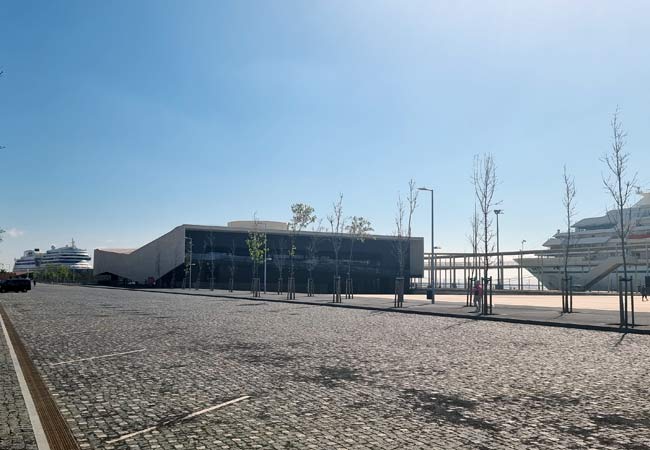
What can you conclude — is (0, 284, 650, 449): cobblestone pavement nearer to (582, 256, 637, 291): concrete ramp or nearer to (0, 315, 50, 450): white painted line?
(0, 315, 50, 450): white painted line

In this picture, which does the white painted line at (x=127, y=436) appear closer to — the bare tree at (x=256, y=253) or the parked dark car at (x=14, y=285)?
the bare tree at (x=256, y=253)

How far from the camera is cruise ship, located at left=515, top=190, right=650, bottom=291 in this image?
275ft

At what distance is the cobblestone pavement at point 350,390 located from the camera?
5.95 m

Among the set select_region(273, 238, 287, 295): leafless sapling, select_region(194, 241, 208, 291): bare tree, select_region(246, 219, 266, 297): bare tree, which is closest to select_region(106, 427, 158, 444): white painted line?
select_region(246, 219, 266, 297): bare tree

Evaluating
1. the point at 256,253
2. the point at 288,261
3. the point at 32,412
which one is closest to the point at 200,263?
the point at 288,261

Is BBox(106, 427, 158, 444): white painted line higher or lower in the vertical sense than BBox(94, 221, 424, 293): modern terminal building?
lower

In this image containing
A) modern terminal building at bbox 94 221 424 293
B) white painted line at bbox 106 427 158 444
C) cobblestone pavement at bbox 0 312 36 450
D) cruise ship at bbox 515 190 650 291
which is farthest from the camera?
modern terminal building at bbox 94 221 424 293

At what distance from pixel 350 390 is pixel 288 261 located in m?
85.7

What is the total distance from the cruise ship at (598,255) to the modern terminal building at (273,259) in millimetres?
22847

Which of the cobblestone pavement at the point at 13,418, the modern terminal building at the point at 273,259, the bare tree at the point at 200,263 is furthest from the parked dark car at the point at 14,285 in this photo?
the cobblestone pavement at the point at 13,418

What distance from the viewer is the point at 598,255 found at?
92.5m

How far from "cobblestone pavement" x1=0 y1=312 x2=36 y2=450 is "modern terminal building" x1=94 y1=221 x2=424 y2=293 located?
7505 cm

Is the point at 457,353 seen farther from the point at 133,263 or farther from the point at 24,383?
the point at 133,263

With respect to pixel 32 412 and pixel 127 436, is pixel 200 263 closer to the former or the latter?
Answer: pixel 32 412
